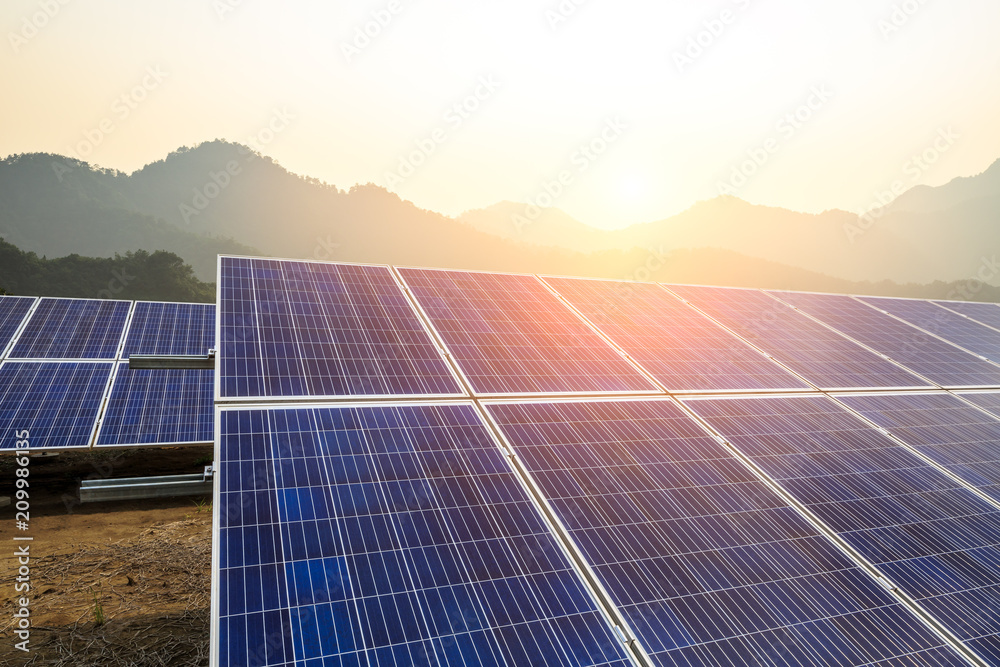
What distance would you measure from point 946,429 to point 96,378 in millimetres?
23812

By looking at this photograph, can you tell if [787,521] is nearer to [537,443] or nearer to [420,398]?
[537,443]

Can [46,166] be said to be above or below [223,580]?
below

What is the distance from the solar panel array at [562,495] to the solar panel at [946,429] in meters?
0.06

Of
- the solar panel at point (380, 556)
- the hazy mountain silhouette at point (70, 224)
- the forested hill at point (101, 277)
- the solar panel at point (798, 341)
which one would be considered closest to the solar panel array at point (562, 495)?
the solar panel at point (380, 556)

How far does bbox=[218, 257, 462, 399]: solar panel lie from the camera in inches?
327

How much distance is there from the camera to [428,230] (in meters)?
150

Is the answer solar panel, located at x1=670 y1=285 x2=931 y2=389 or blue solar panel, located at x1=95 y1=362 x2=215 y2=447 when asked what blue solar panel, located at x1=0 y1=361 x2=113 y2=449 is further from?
solar panel, located at x1=670 y1=285 x2=931 y2=389

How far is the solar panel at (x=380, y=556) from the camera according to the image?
4934 mm

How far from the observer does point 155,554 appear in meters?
14.2

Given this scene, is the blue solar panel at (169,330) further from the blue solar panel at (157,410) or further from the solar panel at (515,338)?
the solar panel at (515,338)

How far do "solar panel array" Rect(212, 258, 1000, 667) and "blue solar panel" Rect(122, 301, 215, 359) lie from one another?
11.5 meters

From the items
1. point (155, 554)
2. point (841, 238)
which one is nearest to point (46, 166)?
point (155, 554)

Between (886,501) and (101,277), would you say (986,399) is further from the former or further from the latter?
(101,277)

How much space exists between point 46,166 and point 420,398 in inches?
5506
